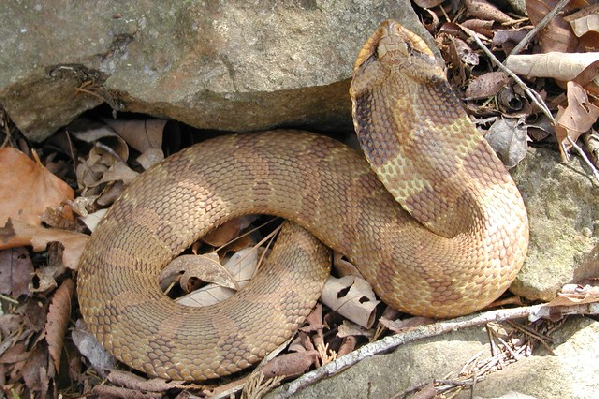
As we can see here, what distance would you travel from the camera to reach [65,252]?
480cm

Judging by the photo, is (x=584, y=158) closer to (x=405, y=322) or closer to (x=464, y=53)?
(x=464, y=53)

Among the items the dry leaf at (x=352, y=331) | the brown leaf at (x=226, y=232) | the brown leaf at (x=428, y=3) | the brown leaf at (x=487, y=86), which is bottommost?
the dry leaf at (x=352, y=331)

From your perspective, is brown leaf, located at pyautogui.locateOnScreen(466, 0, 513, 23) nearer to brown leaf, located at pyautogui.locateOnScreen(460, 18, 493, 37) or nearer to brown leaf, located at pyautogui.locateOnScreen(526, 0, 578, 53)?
brown leaf, located at pyautogui.locateOnScreen(460, 18, 493, 37)

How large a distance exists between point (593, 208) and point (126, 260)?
137 inches

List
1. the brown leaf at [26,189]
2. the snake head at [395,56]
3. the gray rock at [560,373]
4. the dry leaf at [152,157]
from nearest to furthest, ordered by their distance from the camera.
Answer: the gray rock at [560,373] → the snake head at [395,56] → the brown leaf at [26,189] → the dry leaf at [152,157]

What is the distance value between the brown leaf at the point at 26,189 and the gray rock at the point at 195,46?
2.14 ft

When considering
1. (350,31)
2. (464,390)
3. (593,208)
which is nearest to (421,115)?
(350,31)

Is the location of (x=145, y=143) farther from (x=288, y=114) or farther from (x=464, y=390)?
(x=464, y=390)

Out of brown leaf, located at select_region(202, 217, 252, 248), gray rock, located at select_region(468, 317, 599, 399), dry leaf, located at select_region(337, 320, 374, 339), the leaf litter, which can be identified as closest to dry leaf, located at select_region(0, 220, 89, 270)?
the leaf litter

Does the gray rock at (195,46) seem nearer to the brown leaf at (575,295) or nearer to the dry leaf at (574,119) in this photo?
the dry leaf at (574,119)

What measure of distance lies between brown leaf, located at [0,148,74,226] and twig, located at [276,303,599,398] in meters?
2.51

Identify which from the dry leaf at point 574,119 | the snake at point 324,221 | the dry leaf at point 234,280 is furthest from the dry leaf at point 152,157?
the dry leaf at point 574,119

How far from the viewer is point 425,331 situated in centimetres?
415

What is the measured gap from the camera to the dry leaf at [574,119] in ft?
14.6
